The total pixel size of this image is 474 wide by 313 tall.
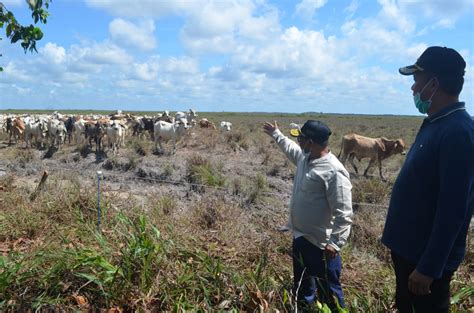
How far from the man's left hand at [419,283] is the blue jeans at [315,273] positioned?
1149mm

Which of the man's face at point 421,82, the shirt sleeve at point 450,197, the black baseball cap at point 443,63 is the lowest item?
the shirt sleeve at point 450,197

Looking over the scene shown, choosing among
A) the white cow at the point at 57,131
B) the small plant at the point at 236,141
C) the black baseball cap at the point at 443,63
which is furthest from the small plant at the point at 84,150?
the black baseball cap at the point at 443,63

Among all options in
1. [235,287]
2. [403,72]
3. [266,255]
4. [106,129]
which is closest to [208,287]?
[235,287]

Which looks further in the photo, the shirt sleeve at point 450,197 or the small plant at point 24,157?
the small plant at point 24,157

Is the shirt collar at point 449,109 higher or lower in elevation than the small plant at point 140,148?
higher

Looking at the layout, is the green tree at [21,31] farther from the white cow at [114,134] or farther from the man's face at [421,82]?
the white cow at [114,134]

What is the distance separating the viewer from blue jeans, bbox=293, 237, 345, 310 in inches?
149

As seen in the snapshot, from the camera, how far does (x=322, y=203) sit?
380 cm

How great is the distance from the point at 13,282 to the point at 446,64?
155 inches

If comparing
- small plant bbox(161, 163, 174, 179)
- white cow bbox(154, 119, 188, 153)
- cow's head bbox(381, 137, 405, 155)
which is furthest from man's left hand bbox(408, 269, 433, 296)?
white cow bbox(154, 119, 188, 153)

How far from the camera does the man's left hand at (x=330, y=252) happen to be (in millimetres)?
3660

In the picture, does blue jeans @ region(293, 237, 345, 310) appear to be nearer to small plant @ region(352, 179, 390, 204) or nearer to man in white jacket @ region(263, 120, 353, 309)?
man in white jacket @ region(263, 120, 353, 309)

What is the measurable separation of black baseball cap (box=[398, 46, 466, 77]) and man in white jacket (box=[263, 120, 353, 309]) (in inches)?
51.4

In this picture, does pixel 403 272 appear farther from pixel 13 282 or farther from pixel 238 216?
pixel 238 216
